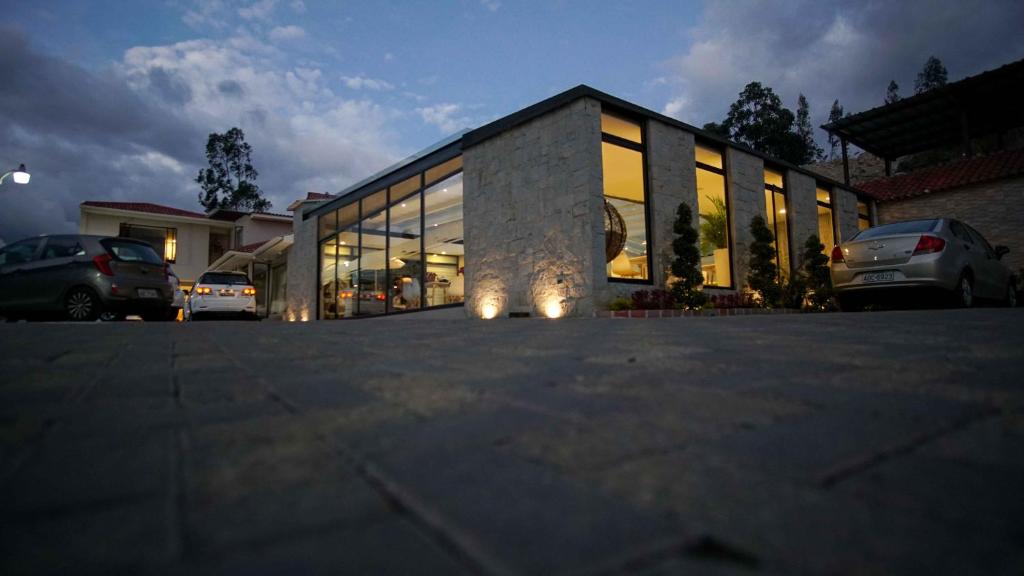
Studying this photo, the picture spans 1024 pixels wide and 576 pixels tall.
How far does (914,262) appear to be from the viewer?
6320 millimetres

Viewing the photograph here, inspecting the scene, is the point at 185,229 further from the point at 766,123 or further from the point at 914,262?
the point at 766,123

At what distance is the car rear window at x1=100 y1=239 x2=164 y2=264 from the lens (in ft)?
26.3

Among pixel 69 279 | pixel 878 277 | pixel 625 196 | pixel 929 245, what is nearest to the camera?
pixel 929 245

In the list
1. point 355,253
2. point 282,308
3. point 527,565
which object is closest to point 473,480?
point 527,565

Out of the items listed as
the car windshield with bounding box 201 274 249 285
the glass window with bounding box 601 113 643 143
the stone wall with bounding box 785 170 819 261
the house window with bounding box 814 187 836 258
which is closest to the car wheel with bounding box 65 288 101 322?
the car windshield with bounding box 201 274 249 285

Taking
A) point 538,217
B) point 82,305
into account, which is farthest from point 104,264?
point 538,217

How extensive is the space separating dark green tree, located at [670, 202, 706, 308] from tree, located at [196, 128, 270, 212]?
1258 inches

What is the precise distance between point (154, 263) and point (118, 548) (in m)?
10.0

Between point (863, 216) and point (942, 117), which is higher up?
point (942, 117)

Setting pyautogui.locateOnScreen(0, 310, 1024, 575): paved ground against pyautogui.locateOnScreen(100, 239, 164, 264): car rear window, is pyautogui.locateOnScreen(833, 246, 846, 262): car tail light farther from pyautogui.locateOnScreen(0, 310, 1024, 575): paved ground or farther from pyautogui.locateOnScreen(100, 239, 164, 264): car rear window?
pyautogui.locateOnScreen(100, 239, 164, 264): car rear window

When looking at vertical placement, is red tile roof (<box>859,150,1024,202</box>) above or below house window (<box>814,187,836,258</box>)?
above

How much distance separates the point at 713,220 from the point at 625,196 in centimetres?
281

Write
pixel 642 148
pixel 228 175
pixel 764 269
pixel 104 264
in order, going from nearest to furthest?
pixel 104 264 < pixel 642 148 < pixel 764 269 < pixel 228 175

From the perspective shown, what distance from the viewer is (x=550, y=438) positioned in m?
0.92
